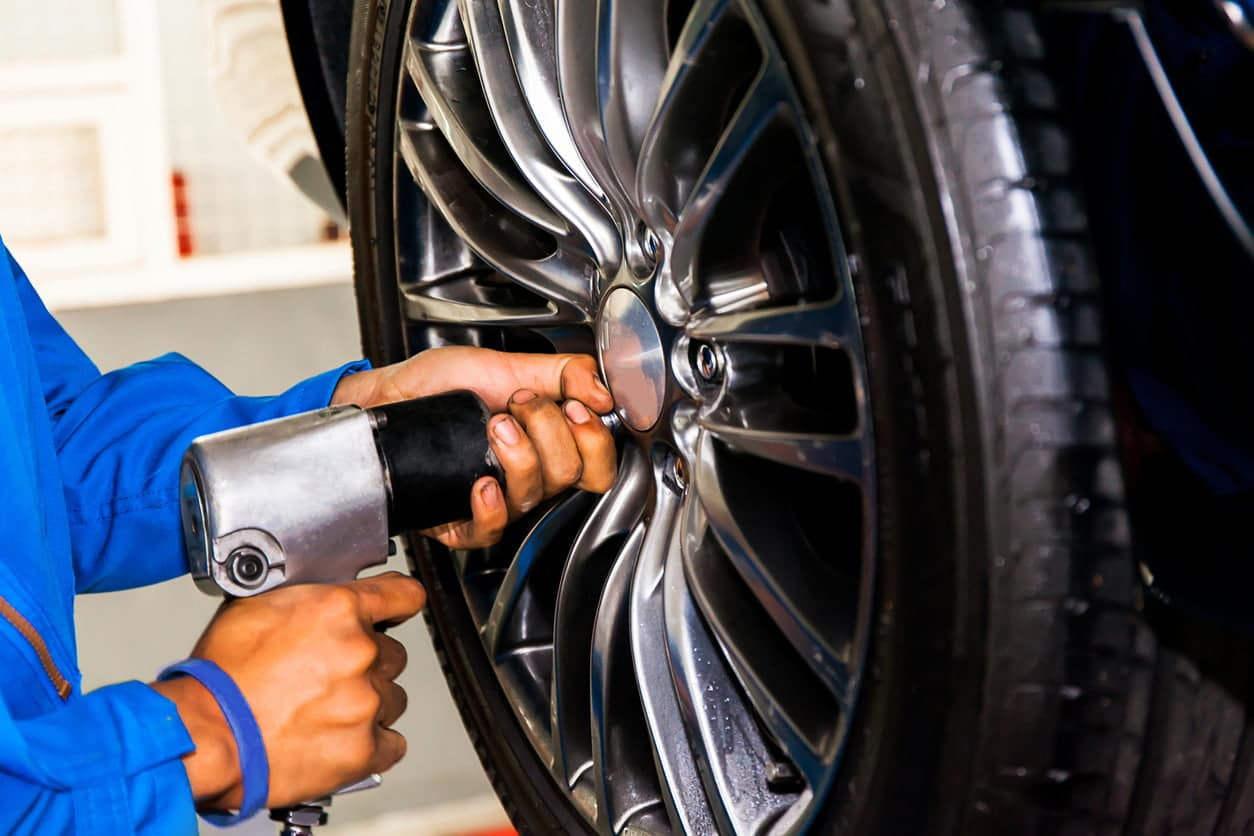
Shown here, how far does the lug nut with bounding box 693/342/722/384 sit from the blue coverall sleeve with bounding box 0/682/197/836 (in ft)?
1.41

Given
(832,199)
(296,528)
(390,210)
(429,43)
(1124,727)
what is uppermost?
(429,43)

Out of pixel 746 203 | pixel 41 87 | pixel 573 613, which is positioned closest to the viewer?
pixel 746 203

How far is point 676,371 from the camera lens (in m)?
Result: 0.91

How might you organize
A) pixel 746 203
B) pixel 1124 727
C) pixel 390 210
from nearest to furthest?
pixel 1124 727 → pixel 746 203 → pixel 390 210

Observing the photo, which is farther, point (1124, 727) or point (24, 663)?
point (24, 663)

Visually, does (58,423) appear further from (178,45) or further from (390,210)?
(178,45)

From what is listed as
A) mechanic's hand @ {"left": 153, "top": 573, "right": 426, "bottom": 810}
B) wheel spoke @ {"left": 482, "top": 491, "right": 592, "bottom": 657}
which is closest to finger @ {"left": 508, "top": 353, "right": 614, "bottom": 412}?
wheel spoke @ {"left": 482, "top": 491, "right": 592, "bottom": 657}

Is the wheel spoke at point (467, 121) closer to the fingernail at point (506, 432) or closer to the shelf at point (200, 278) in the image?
the fingernail at point (506, 432)

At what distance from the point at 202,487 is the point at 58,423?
1.15 feet

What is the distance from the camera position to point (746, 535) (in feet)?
2.80

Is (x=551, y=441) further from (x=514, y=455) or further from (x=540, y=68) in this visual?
(x=540, y=68)

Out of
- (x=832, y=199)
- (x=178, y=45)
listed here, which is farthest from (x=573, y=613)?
(x=178, y=45)

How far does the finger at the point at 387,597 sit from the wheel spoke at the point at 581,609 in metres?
0.13

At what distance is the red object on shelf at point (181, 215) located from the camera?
2512 millimetres
